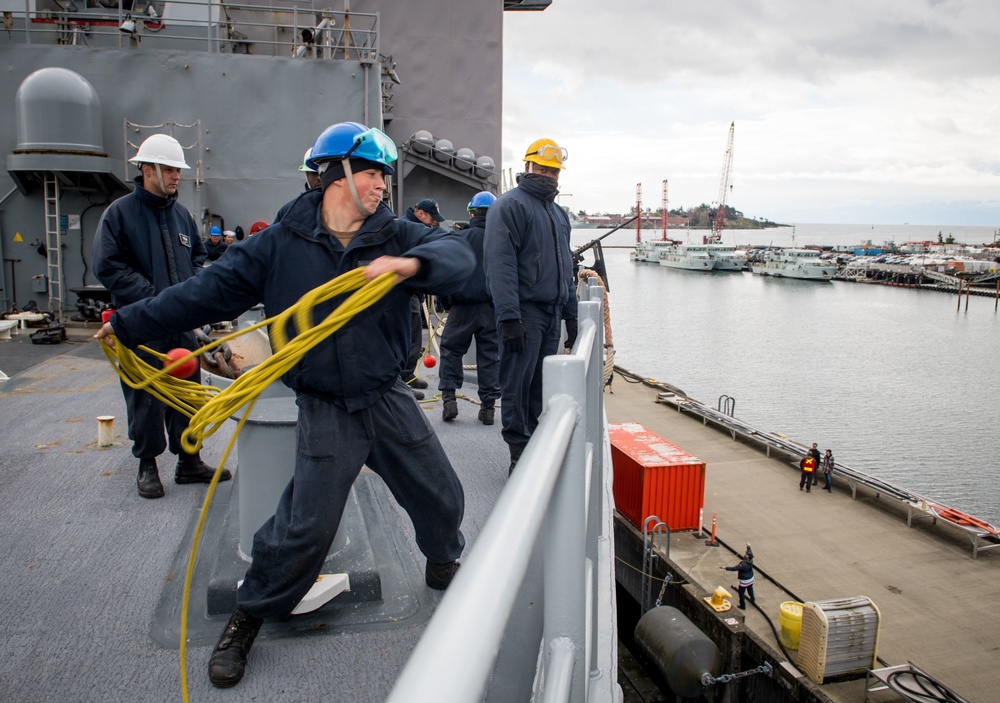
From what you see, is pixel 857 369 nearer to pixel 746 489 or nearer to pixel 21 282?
pixel 746 489

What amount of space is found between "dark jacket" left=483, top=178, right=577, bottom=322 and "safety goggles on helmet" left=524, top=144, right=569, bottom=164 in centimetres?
15

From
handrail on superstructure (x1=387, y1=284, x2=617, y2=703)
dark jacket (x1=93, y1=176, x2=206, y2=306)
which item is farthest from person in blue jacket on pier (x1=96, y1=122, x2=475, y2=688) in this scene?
dark jacket (x1=93, y1=176, x2=206, y2=306)

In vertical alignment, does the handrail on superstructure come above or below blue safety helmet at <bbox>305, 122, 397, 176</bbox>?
below

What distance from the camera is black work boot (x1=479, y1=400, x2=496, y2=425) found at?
20.0 feet

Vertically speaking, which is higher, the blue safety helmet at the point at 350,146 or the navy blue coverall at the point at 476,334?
the blue safety helmet at the point at 350,146

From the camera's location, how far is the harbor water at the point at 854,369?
2542 centimetres

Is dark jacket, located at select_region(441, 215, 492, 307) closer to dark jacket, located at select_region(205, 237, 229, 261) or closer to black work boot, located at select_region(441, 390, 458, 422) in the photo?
black work boot, located at select_region(441, 390, 458, 422)

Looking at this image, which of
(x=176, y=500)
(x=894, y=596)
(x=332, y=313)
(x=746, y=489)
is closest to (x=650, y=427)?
(x=746, y=489)

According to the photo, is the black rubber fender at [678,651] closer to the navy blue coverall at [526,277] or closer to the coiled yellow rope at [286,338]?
the navy blue coverall at [526,277]

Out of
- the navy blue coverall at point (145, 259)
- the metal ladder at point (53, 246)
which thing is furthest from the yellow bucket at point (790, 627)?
the metal ladder at point (53, 246)

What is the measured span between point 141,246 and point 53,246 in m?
8.49

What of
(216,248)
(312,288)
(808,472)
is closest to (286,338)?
(312,288)

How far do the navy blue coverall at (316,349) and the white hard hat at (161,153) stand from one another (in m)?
1.62

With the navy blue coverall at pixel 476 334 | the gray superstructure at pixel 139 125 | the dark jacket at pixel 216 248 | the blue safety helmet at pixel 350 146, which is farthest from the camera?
the gray superstructure at pixel 139 125
